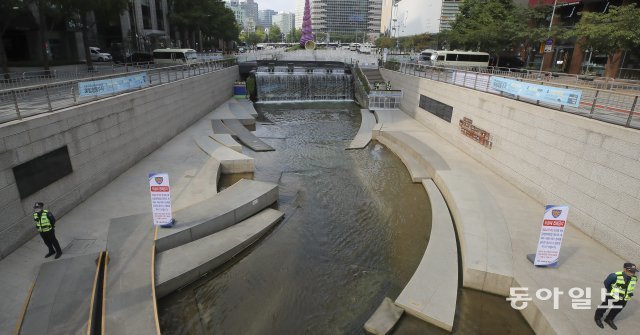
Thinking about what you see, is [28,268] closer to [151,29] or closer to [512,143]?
[512,143]

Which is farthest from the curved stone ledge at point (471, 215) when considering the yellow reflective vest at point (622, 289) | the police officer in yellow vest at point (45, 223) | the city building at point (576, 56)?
the city building at point (576, 56)

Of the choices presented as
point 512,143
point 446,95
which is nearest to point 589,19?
point 446,95

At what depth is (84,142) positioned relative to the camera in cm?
1303

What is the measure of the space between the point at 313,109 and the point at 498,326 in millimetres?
28443

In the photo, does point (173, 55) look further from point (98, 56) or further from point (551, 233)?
point (551, 233)

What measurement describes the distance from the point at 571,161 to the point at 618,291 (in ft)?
A: 19.3

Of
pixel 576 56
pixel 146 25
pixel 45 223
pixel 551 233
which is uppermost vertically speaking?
pixel 146 25

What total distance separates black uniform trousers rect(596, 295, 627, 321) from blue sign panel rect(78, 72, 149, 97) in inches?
656

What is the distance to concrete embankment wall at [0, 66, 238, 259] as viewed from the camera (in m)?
9.62

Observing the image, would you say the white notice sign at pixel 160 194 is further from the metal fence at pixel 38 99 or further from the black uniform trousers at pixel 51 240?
the metal fence at pixel 38 99

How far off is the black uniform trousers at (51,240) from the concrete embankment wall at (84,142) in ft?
3.80

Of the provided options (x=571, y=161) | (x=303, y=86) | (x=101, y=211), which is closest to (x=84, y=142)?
(x=101, y=211)

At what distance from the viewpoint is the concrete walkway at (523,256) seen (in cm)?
772

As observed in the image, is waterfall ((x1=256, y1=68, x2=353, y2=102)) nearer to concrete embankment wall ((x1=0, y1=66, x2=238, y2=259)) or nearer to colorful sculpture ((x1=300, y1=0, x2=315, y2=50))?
concrete embankment wall ((x1=0, y1=66, x2=238, y2=259))
